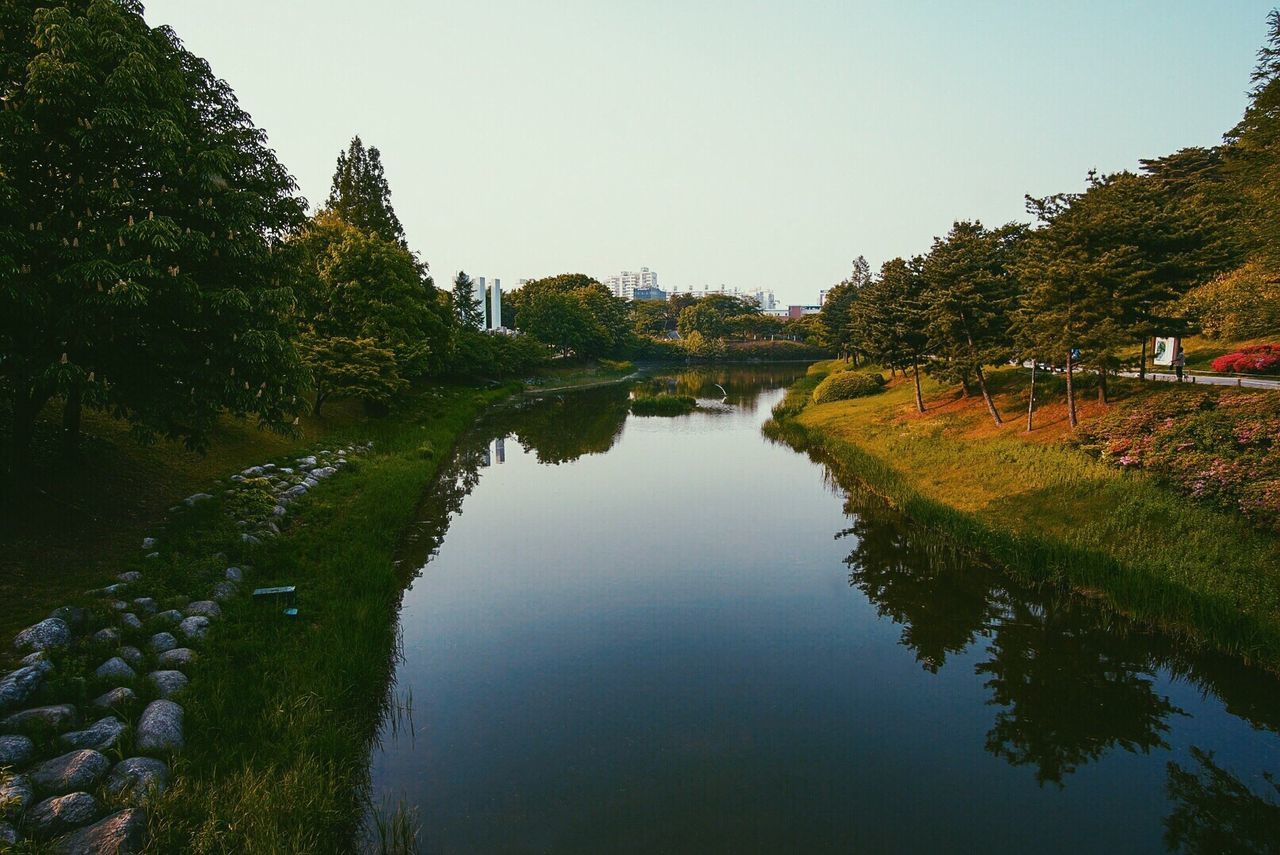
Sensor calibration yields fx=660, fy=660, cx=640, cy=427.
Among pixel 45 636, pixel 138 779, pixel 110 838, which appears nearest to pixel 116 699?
pixel 138 779

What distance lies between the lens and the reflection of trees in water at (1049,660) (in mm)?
11547

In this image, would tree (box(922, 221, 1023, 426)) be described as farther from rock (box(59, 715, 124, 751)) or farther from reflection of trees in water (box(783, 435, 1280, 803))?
rock (box(59, 715, 124, 751))

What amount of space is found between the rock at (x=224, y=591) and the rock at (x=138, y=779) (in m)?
5.31

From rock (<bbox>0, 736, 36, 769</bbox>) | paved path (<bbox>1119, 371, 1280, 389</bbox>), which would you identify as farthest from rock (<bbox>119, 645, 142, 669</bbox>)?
paved path (<bbox>1119, 371, 1280, 389</bbox>)

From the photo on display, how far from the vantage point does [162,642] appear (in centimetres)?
1120

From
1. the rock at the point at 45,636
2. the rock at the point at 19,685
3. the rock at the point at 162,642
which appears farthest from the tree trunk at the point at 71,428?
the rock at the point at 19,685

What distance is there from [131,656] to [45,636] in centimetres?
118

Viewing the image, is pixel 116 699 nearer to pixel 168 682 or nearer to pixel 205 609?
pixel 168 682

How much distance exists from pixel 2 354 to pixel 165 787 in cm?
888

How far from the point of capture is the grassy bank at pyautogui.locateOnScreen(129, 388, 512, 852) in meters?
8.16

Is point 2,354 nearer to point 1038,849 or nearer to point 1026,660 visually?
point 1038,849

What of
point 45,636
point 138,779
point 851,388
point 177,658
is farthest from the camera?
point 851,388

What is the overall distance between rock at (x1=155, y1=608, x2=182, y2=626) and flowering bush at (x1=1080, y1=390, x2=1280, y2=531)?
2393cm

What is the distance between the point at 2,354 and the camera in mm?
11961
